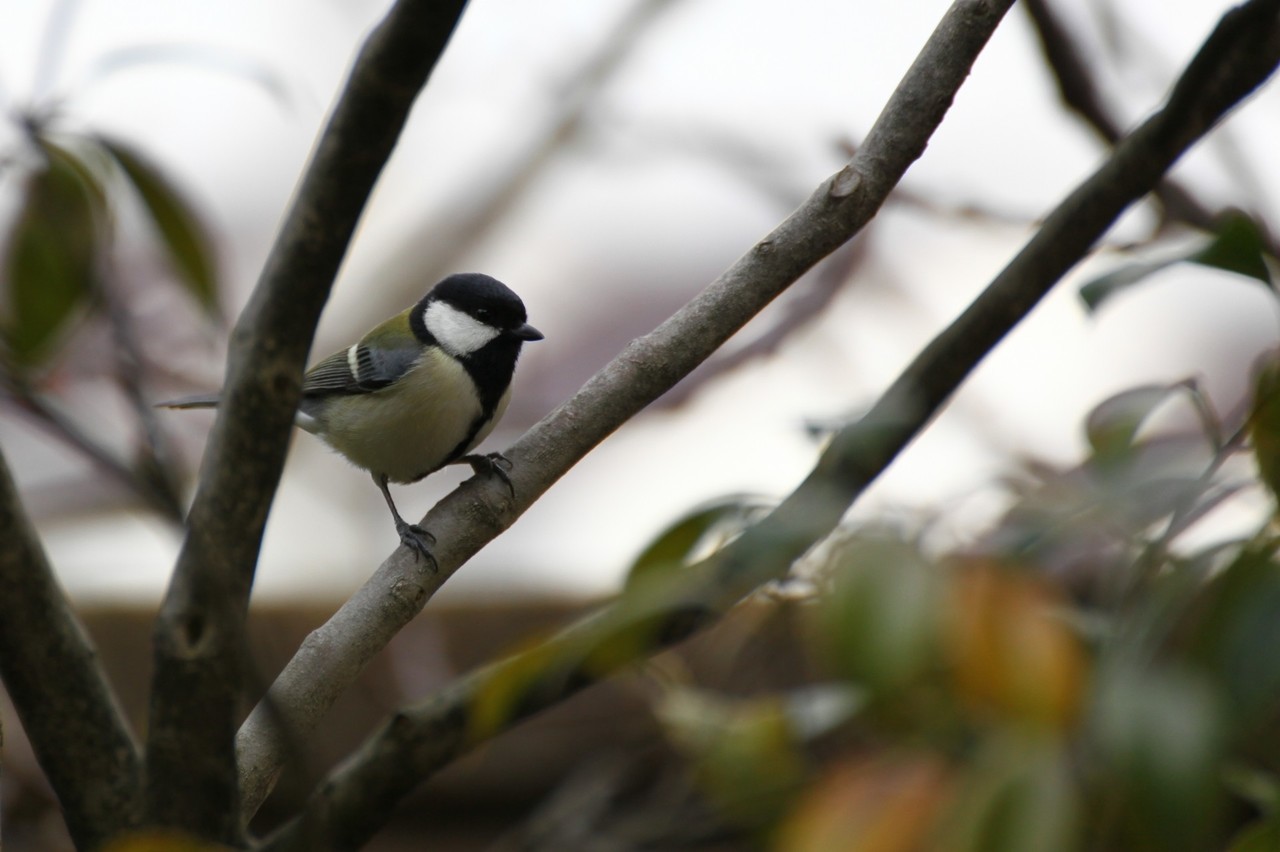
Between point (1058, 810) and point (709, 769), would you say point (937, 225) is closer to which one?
point (709, 769)

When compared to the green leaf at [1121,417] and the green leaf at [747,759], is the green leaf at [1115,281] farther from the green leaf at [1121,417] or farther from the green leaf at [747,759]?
the green leaf at [747,759]

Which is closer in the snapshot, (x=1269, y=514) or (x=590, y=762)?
(x=1269, y=514)

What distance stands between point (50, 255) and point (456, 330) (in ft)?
3.36

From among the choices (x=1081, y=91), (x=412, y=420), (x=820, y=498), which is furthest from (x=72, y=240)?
(x=1081, y=91)

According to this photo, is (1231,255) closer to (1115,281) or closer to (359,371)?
(1115,281)

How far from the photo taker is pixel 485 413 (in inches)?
74.3

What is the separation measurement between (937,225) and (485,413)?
32.1 inches

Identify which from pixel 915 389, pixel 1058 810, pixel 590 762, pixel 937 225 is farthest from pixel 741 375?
pixel 1058 810

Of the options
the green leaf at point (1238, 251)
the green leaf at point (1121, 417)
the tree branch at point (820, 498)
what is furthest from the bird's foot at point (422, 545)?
the green leaf at point (1238, 251)

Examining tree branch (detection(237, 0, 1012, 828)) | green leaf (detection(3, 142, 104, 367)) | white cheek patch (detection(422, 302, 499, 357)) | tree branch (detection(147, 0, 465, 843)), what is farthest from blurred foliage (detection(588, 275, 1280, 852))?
white cheek patch (detection(422, 302, 499, 357))

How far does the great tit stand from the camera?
74.0 inches

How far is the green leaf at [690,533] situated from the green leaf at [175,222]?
0.43m

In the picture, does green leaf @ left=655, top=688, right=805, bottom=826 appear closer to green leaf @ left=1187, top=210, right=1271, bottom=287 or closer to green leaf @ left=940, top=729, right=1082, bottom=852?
green leaf @ left=940, top=729, right=1082, bottom=852

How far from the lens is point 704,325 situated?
106 cm
